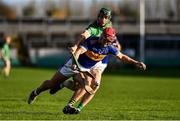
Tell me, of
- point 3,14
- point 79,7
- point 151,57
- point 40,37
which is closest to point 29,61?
point 151,57

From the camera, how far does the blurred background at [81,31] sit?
6295cm

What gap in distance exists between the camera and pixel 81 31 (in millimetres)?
77250

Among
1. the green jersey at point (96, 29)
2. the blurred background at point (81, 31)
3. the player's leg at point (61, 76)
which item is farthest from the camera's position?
the blurred background at point (81, 31)

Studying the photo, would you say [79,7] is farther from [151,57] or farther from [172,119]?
[172,119]

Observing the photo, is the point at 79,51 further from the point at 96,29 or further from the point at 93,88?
the point at 93,88

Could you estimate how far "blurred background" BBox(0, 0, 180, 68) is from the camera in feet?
207

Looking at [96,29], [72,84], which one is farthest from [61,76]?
[96,29]

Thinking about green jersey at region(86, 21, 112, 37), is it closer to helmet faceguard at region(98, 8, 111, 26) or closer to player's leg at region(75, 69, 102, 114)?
helmet faceguard at region(98, 8, 111, 26)

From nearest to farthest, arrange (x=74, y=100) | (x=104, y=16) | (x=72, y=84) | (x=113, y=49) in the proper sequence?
(x=104, y=16) < (x=113, y=49) < (x=74, y=100) < (x=72, y=84)

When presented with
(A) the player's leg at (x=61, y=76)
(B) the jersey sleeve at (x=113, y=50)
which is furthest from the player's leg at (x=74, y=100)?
(B) the jersey sleeve at (x=113, y=50)

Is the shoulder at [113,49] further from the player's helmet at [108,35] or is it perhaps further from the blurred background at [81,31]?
the blurred background at [81,31]

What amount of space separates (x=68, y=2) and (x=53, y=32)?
3053 cm

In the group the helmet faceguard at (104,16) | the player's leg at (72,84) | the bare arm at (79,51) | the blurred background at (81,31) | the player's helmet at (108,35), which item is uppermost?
the helmet faceguard at (104,16)

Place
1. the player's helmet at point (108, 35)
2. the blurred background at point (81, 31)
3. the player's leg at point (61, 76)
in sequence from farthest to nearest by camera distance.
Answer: the blurred background at point (81, 31) < the player's leg at point (61, 76) < the player's helmet at point (108, 35)
